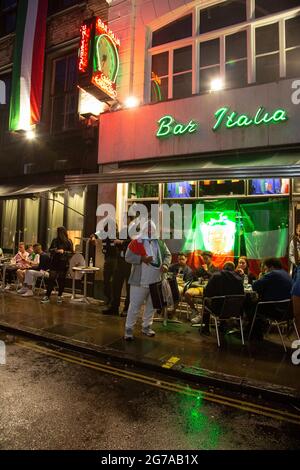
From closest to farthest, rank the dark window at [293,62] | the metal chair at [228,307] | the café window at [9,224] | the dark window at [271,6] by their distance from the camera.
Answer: the metal chair at [228,307], the dark window at [293,62], the dark window at [271,6], the café window at [9,224]

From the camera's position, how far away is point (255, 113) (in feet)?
27.7

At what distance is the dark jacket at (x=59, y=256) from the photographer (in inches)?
366

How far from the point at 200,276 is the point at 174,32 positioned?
7438 mm

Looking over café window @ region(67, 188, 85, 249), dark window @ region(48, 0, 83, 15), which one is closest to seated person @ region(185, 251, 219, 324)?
café window @ region(67, 188, 85, 249)

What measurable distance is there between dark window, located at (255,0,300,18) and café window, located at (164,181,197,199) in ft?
15.6

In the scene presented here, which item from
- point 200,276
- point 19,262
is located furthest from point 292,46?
point 19,262

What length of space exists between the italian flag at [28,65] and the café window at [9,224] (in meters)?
2.87

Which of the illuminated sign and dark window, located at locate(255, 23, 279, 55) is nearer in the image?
dark window, located at locate(255, 23, 279, 55)

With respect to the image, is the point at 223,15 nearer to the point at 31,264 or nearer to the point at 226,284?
the point at 226,284

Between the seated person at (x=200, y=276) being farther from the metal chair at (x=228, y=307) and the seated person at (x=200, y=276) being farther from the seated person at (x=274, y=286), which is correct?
the seated person at (x=274, y=286)

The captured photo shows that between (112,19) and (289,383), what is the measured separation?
436 inches

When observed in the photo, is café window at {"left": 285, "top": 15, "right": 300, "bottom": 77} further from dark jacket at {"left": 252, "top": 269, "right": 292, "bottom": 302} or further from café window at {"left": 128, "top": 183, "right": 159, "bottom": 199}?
dark jacket at {"left": 252, "top": 269, "right": 292, "bottom": 302}

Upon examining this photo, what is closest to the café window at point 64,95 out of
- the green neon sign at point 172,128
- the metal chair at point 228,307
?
the green neon sign at point 172,128

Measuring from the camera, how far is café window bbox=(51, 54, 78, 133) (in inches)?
478
